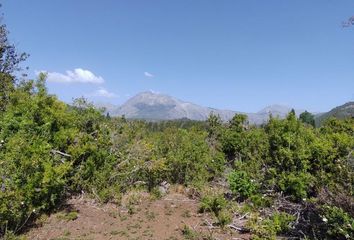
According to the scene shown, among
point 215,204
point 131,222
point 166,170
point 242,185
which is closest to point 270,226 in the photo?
Result: point 215,204

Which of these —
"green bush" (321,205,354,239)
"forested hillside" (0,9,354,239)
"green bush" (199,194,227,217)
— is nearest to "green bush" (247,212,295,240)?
"forested hillside" (0,9,354,239)

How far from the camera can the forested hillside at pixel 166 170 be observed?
693cm

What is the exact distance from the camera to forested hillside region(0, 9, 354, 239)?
693 cm

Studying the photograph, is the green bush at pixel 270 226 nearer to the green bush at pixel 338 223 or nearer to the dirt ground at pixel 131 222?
the dirt ground at pixel 131 222

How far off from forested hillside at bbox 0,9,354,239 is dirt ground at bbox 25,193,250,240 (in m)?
0.23

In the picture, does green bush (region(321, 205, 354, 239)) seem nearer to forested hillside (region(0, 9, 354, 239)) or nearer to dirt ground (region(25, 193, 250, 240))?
forested hillside (region(0, 9, 354, 239))

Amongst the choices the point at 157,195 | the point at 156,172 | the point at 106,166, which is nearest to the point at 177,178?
the point at 156,172

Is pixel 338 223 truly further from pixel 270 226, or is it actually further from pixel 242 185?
pixel 242 185

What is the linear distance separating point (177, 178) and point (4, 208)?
6.11 metres

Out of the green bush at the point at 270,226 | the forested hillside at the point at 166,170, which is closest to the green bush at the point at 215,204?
the forested hillside at the point at 166,170

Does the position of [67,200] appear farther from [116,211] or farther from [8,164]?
[8,164]

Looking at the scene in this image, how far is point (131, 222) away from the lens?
8.19 meters

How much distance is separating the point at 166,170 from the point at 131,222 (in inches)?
138

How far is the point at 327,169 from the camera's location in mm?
9047
